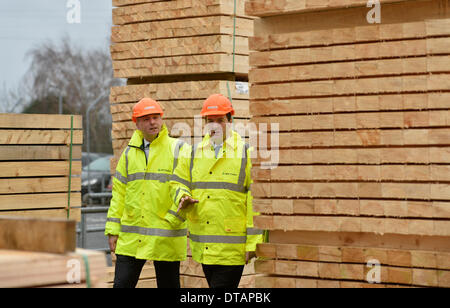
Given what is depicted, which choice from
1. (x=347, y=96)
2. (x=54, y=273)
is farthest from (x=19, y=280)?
(x=347, y=96)

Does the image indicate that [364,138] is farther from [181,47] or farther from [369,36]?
[181,47]

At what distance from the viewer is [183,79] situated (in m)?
8.70

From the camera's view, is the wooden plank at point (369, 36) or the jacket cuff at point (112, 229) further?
the jacket cuff at point (112, 229)

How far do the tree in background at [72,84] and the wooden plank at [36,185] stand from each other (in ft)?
141

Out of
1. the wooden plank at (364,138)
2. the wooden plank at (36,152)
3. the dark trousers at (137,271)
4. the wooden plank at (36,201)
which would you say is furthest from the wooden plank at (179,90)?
the wooden plank at (364,138)

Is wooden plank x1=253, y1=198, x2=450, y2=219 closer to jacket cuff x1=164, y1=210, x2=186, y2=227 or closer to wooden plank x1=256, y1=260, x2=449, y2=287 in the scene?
wooden plank x1=256, y1=260, x2=449, y2=287

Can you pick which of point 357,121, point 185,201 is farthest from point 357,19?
point 185,201

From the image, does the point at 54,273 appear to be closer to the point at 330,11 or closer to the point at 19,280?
the point at 19,280

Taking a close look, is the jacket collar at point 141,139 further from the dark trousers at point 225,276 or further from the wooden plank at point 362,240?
the wooden plank at point 362,240

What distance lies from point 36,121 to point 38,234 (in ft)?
14.5

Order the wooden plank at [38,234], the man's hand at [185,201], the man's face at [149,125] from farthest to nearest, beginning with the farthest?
1. the man's face at [149,125]
2. the man's hand at [185,201]
3. the wooden plank at [38,234]

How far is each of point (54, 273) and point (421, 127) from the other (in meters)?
2.90

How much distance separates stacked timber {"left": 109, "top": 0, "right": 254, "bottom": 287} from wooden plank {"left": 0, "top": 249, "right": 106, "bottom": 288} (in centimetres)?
485

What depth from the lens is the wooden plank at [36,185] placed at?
7.48 metres
